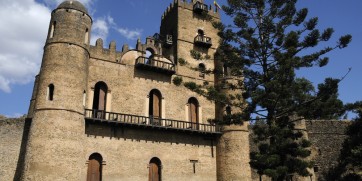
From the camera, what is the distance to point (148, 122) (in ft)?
75.2

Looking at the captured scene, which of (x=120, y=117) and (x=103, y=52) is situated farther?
(x=103, y=52)

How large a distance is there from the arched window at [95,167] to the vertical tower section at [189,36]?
8574mm

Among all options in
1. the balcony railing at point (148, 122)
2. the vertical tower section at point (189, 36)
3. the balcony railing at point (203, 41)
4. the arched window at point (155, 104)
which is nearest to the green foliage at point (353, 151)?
the balcony railing at point (148, 122)

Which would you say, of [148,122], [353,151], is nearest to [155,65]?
[148,122]

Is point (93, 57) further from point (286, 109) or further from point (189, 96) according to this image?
point (286, 109)

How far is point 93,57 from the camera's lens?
74.6 ft

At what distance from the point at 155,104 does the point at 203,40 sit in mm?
7031

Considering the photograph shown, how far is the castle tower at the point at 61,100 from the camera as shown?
60.8 ft

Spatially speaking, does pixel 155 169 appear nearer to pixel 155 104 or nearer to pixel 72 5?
pixel 155 104

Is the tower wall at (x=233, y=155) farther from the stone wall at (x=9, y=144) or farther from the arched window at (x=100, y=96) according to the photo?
the stone wall at (x=9, y=144)

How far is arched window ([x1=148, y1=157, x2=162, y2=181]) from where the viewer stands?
2243cm

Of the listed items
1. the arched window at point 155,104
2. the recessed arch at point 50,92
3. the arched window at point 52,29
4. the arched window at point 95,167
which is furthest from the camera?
the arched window at point 155,104

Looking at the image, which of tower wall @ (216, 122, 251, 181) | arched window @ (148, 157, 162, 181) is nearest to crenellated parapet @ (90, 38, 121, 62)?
arched window @ (148, 157, 162, 181)

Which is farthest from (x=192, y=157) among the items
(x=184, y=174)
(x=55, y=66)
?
(x=55, y=66)
